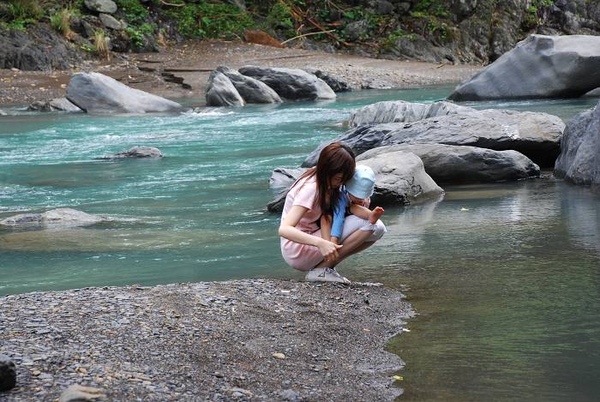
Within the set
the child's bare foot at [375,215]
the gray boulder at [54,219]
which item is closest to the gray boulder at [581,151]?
the gray boulder at [54,219]

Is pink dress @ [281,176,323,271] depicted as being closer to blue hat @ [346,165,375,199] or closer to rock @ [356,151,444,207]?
blue hat @ [346,165,375,199]

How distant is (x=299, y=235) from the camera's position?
628cm

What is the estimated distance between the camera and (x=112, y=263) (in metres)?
7.93

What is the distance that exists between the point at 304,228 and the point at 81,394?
108 inches

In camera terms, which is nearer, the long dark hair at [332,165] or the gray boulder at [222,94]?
the long dark hair at [332,165]

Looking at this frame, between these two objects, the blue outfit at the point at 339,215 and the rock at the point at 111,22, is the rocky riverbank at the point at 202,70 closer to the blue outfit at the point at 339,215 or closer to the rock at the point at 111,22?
the rock at the point at 111,22

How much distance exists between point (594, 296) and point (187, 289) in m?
2.38

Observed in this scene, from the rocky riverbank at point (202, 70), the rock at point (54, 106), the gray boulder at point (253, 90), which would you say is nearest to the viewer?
the rock at point (54, 106)

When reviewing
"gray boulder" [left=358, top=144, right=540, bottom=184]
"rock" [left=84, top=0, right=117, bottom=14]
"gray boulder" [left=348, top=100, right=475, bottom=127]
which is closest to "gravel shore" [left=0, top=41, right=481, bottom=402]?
"gray boulder" [left=358, top=144, right=540, bottom=184]

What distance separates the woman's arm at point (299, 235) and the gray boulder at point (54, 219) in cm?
378

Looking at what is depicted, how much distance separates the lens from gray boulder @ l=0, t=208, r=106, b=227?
9.61 meters

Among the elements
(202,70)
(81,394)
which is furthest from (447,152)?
(202,70)

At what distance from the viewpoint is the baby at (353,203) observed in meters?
6.37

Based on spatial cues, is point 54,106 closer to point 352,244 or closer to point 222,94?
point 222,94
